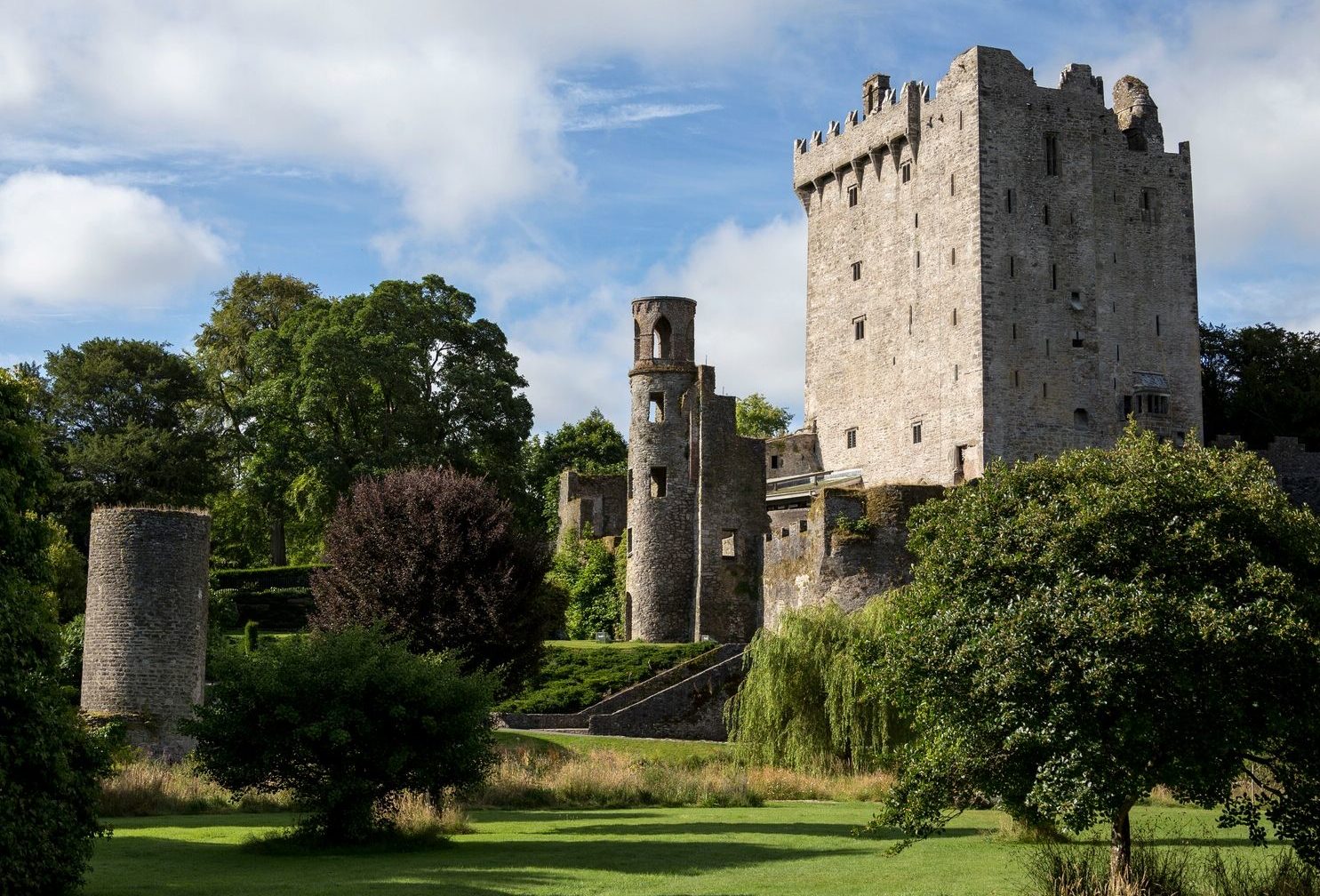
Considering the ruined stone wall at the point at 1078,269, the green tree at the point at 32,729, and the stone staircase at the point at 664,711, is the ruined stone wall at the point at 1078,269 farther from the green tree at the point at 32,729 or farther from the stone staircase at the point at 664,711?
the green tree at the point at 32,729

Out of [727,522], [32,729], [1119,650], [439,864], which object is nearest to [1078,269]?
[727,522]

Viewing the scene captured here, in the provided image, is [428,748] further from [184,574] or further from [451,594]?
[184,574]

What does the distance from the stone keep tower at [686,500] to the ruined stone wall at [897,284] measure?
36.1 feet

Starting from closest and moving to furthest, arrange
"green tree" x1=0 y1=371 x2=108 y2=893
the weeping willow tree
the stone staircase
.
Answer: "green tree" x1=0 y1=371 x2=108 y2=893, the weeping willow tree, the stone staircase

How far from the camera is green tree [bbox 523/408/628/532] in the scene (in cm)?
7744

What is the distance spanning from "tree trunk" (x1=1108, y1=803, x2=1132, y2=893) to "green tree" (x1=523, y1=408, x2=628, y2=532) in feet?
197

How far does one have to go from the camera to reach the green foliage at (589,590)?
5122 centimetres

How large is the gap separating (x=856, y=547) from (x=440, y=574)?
15839mm

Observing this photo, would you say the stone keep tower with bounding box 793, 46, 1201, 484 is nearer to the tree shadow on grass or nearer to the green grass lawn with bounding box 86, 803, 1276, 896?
the green grass lawn with bounding box 86, 803, 1276, 896

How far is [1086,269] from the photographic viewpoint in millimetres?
57469

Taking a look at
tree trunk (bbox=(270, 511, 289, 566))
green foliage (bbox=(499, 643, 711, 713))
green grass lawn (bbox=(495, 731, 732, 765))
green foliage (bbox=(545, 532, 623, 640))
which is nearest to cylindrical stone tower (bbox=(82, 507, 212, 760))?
green grass lawn (bbox=(495, 731, 732, 765))

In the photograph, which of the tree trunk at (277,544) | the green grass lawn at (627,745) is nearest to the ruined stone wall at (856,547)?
the green grass lawn at (627,745)

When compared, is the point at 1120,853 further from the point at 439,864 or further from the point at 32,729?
the point at 32,729

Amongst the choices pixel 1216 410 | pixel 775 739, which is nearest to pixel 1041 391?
pixel 1216 410
